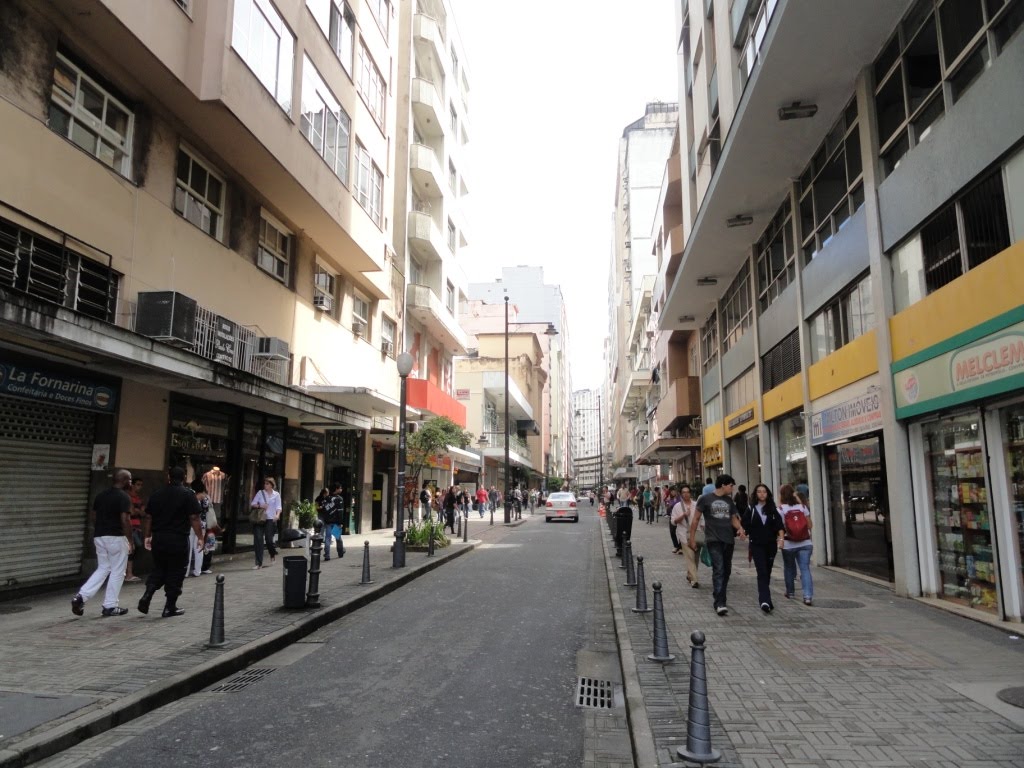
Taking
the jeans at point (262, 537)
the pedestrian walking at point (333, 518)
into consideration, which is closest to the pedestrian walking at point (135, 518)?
the jeans at point (262, 537)

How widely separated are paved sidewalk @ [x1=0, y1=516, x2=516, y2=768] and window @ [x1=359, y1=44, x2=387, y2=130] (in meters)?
15.7

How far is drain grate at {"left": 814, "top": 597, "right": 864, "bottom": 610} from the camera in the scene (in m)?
9.81

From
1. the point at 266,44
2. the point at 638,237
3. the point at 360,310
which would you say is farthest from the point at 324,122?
the point at 638,237

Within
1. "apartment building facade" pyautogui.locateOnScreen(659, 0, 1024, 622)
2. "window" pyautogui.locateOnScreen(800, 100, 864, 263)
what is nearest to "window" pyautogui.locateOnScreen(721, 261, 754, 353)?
"apartment building facade" pyautogui.locateOnScreen(659, 0, 1024, 622)

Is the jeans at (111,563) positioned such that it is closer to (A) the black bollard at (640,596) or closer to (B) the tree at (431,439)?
(A) the black bollard at (640,596)

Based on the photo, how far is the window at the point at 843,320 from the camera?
12.4 meters

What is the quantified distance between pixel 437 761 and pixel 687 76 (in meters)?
25.8

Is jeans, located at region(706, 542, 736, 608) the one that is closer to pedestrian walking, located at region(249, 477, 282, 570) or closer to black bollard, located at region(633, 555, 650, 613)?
black bollard, located at region(633, 555, 650, 613)

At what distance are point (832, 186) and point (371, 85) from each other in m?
14.8

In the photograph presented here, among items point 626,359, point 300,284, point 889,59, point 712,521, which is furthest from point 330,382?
point 626,359

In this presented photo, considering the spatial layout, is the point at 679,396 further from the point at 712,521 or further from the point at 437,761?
the point at 437,761

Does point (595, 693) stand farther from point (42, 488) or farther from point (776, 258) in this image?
point (776, 258)

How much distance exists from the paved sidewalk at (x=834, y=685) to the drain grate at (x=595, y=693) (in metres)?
0.22

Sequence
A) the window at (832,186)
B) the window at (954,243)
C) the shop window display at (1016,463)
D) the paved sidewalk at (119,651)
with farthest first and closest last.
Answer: the window at (832,186) < the window at (954,243) < the shop window display at (1016,463) < the paved sidewalk at (119,651)
